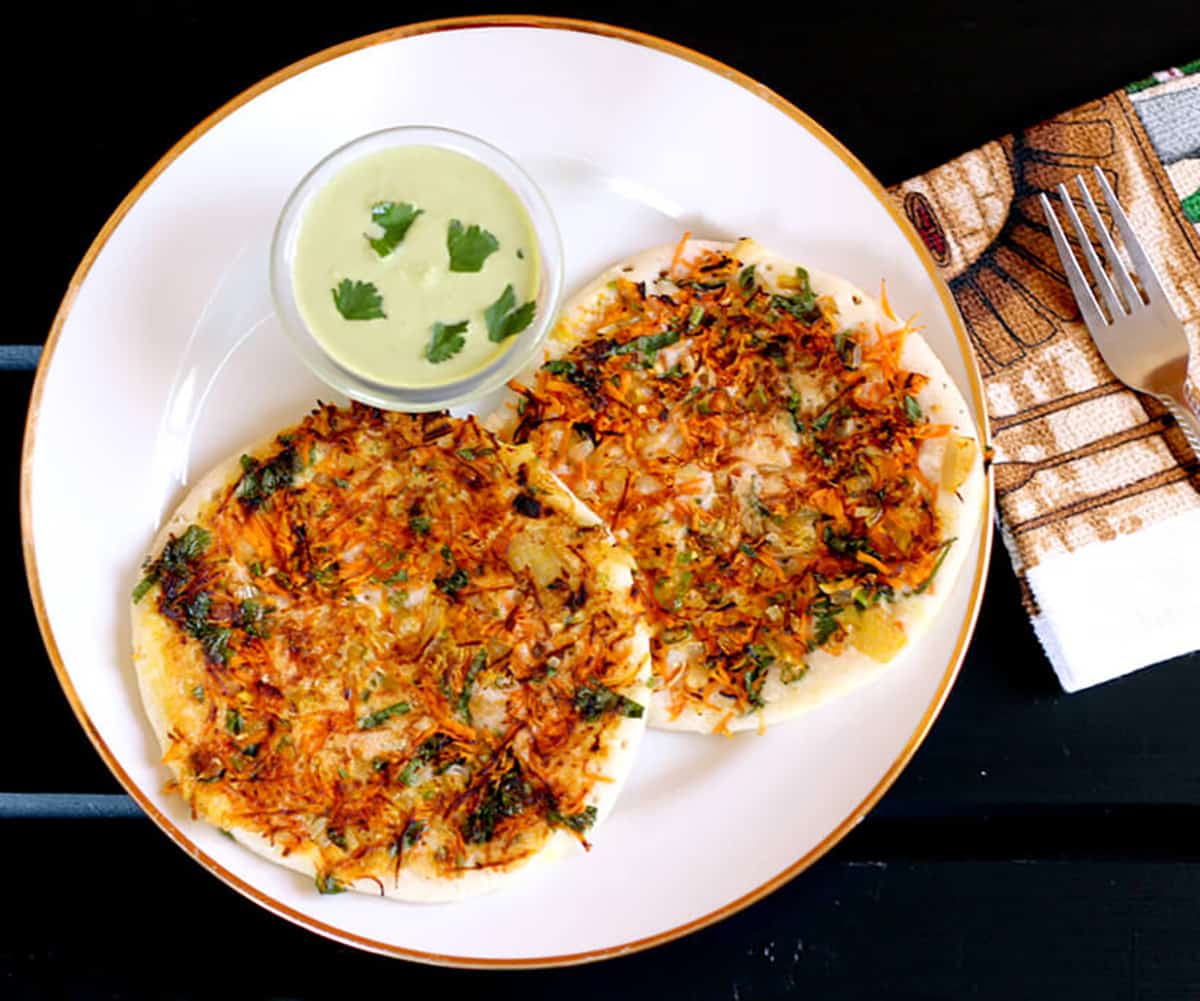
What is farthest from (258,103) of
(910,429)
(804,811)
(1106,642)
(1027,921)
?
(1027,921)

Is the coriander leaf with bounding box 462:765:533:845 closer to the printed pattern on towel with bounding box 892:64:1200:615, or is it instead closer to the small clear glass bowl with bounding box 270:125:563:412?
the small clear glass bowl with bounding box 270:125:563:412

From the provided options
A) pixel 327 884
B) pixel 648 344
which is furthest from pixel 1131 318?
pixel 327 884

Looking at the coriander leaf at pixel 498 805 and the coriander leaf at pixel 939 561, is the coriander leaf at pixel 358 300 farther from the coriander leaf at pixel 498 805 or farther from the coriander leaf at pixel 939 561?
the coriander leaf at pixel 939 561

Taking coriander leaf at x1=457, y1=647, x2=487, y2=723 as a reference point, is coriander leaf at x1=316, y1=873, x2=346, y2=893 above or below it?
below

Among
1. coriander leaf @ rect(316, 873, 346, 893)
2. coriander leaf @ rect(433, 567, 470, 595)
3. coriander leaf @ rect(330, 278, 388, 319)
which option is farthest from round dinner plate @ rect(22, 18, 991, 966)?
coriander leaf @ rect(433, 567, 470, 595)

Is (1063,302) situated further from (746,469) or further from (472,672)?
(472,672)

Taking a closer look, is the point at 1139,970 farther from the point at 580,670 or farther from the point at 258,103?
the point at 258,103

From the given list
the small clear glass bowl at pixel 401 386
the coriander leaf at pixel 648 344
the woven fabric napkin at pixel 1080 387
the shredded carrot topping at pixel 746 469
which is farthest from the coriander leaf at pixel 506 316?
the woven fabric napkin at pixel 1080 387
